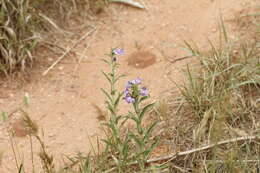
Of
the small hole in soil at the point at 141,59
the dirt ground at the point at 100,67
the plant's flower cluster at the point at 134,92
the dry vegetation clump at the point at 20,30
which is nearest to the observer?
the plant's flower cluster at the point at 134,92

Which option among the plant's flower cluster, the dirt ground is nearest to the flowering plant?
the plant's flower cluster

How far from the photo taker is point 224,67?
296 cm

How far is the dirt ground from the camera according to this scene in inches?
116

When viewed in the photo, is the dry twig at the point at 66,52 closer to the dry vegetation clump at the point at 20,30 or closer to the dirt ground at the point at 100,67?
the dirt ground at the point at 100,67

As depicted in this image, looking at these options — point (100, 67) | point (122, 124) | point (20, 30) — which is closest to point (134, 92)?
point (122, 124)

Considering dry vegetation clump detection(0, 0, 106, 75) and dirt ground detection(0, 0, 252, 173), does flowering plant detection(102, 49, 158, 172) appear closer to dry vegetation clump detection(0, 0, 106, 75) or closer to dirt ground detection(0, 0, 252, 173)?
dirt ground detection(0, 0, 252, 173)

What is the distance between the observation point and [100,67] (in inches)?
135

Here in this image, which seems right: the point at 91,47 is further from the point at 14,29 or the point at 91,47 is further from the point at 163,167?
the point at 163,167

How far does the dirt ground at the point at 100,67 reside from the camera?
2.96 m

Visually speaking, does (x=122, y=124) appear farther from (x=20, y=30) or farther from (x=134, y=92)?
(x=20, y=30)

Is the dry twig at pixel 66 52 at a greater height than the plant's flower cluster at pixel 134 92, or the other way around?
the dry twig at pixel 66 52

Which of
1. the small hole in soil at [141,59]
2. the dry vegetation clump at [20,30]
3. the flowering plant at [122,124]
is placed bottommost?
the flowering plant at [122,124]

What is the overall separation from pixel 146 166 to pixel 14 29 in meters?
1.37

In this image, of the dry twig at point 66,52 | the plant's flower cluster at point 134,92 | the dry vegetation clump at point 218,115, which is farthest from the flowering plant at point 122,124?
the dry twig at point 66,52
